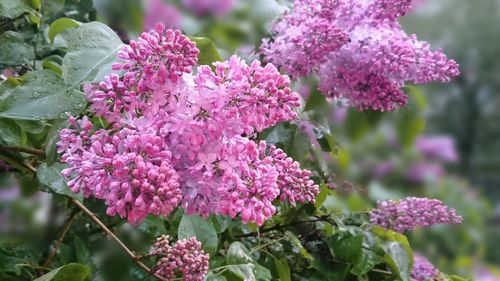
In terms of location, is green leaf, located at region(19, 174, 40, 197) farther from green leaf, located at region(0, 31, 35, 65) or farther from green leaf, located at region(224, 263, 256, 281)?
green leaf, located at region(224, 263, 256, 281)

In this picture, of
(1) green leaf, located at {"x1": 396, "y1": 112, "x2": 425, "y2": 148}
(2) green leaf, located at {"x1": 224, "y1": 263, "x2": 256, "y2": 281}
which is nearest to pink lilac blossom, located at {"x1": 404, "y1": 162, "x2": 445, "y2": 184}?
(1) green leaf, located at {"x1": 396, "y1": 112, "x2": 425, "y2": 148}

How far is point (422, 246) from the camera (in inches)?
53.1

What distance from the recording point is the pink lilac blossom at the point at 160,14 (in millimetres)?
616

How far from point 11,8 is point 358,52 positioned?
0.31 m

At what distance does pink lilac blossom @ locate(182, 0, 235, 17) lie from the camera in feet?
2.25

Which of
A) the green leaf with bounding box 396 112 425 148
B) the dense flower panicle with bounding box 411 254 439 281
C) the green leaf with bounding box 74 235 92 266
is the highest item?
the green leaf with bounding box 396 112 425 148

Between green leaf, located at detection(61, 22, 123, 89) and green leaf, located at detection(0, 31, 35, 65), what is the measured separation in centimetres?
15

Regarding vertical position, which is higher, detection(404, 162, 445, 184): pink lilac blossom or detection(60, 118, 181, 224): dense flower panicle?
detection(404, 162, 445, 184): pink lilac blossom

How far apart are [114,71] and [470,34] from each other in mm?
3195

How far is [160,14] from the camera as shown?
2.04 ft

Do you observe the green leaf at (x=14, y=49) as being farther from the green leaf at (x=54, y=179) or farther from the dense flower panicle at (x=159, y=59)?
the dense flower panicle at (x=159, y=59)

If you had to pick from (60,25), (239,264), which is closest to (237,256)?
(239,264)

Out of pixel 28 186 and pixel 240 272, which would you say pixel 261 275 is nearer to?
pixel 240 272

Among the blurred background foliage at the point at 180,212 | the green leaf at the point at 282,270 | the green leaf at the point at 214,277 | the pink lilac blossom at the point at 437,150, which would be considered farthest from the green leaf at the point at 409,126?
the pink lilac blossom at the point at 437,150
